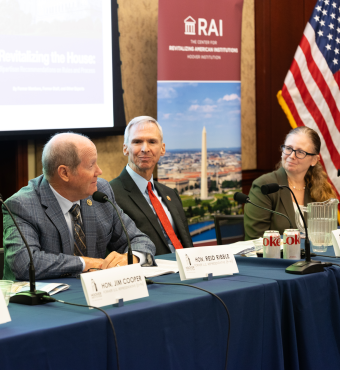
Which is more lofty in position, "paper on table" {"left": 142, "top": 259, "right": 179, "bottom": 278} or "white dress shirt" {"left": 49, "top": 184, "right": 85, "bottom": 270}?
"white dress shirt" {"left": 49, "top": 184, "right": 85, "bottom": 270}

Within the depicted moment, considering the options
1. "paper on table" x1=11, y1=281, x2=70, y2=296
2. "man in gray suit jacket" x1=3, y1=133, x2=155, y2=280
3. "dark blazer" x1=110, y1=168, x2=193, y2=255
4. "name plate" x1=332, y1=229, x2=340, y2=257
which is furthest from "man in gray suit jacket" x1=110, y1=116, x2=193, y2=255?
"paper on table" x1=11, y1=281, x2=70, y2=296

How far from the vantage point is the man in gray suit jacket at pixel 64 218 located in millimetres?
1988

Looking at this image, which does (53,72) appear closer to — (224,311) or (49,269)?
(49,269)

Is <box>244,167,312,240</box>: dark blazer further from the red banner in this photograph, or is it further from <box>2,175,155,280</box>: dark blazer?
the red banner

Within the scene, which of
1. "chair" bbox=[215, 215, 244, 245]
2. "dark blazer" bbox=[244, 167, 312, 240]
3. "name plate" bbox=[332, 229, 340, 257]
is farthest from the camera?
"chair" bbox=[215, 215, 244, 245]

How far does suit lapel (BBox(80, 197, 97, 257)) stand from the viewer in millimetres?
2308

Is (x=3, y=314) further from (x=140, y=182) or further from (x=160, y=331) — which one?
(x=140, y=182)

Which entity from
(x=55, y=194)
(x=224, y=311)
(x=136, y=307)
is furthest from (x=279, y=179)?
(x=136, y=307)

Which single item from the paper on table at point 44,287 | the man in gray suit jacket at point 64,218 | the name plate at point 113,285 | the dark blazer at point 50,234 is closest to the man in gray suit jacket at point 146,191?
the dark blazer at point 50,234

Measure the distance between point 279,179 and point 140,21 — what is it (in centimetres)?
226

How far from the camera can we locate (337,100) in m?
4.75

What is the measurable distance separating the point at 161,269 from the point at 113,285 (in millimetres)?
559

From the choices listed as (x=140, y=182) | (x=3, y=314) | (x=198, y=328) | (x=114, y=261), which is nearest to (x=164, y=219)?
(x=140, y=182)

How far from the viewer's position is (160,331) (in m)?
1.41
